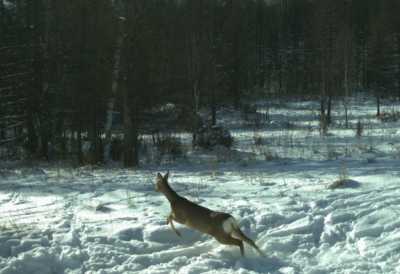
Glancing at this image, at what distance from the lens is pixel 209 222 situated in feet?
19.4

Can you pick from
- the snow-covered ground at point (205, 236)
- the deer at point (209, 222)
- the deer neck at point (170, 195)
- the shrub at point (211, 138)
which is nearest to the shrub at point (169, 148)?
the shrub at point (211, 138)

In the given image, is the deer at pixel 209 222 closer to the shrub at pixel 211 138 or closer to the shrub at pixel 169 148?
the shrub at pixel 169 148

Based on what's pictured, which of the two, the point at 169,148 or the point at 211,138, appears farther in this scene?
the point at 211,138

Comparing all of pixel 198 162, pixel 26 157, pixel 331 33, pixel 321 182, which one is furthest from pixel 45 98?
pixel 331 33

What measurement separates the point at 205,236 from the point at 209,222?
18.4 inches

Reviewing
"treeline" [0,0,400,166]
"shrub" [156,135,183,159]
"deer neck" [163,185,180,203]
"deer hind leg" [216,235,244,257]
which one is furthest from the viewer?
"shrub" [156,135,183,159]

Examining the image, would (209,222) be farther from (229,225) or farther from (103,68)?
(103,68)

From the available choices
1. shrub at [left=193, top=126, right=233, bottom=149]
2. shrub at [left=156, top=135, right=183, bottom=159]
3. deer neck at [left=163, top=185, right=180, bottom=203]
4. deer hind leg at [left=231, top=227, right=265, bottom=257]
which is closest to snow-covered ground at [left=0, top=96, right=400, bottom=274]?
deer hind leg at [left=231, top=227, right=265, bottom=257]

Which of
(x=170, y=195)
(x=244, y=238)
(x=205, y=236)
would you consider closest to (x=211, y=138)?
(x=170, y=195)

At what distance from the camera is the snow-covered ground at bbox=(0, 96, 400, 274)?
18.4 feet

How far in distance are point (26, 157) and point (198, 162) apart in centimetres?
764

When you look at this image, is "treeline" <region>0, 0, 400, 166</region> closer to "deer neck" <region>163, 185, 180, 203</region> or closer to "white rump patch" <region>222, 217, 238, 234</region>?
"deer neck" <region>163, 185, 180, 203</region>

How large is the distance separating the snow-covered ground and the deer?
15cm

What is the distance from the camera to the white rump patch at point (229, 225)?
19.0 ft
